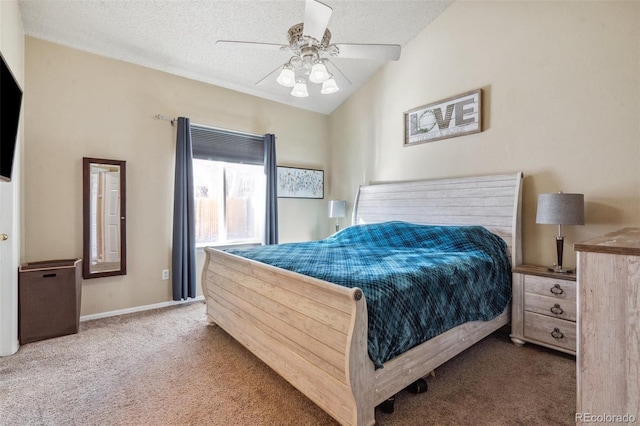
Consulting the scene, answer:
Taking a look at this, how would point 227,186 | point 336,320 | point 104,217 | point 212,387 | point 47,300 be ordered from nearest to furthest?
point 336,320, point 212,387, point 47,300, point 104,217, point 227,186

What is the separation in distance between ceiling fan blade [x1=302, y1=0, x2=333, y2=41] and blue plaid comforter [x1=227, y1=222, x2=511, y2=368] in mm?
1571

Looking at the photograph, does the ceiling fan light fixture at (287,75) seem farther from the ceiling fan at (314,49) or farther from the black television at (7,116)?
the black television at (7,116)

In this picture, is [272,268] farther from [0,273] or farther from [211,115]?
[211,115]

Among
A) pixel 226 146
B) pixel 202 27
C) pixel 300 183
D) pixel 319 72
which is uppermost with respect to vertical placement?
pixel 202 27

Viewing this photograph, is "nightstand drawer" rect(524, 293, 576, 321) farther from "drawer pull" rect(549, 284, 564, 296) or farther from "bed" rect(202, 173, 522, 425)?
"bed" rect(202, 173, 522, 425)

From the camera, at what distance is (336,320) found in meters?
1.48

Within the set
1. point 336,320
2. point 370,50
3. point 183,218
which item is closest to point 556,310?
point 336,320

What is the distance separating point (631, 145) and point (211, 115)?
Result: 4146mm

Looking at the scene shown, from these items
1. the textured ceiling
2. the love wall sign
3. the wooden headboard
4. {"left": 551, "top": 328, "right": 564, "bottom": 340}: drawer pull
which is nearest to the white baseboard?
the wooden headboard

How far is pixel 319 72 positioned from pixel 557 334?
8.79 feet

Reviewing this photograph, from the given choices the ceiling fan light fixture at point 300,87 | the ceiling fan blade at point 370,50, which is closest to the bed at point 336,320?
the ceiling fan light fixture at point 300,87

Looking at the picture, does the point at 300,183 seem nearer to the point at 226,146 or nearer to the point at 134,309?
the point at 226,146

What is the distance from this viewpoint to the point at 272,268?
195cm

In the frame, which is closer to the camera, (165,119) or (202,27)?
(202,27)
